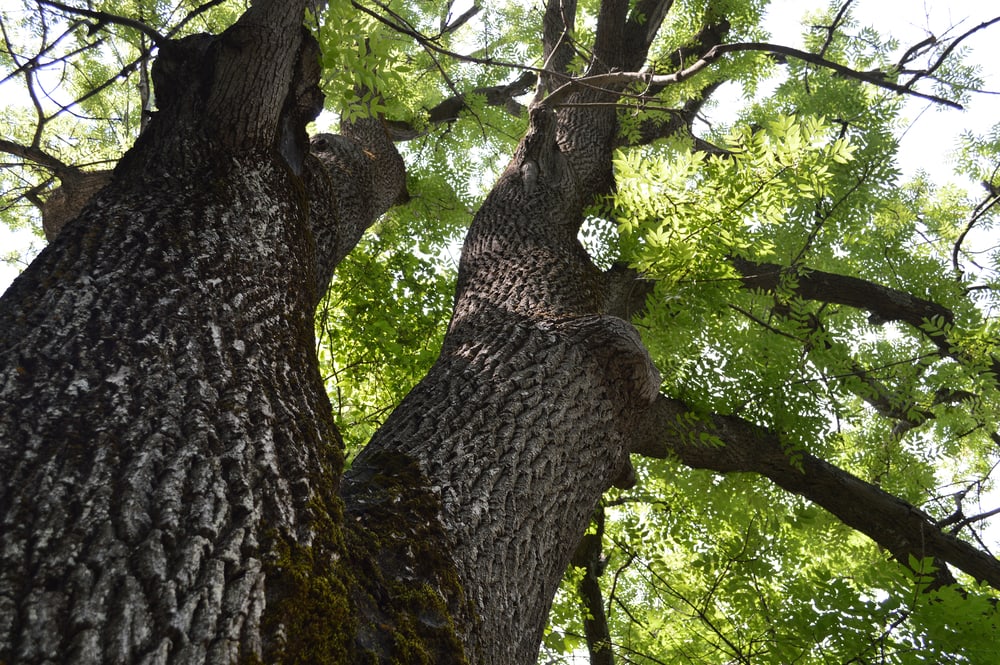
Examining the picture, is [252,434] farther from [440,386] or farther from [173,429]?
[440,386]

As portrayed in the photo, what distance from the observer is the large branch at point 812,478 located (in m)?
4.03

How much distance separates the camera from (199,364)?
1622mm

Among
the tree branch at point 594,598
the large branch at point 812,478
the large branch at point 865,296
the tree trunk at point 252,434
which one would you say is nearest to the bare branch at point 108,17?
the tree trunk at point 252,434

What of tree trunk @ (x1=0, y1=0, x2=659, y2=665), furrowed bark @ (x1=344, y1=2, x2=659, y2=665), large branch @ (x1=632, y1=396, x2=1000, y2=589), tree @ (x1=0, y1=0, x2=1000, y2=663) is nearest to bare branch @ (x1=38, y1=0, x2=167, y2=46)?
tree @ (x1=0, y1=0, x2=1000, y2=663)

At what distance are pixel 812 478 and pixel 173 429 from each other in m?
4.00

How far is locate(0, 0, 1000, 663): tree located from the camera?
128 centimetres

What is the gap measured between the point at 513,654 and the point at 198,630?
1.04 m

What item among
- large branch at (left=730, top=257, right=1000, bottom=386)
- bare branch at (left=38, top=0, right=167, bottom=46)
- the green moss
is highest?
large branch at (left=730, top=257, right=1000, bottom=386)

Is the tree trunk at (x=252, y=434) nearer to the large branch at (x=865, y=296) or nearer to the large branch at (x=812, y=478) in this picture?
the large branch at (x=812, y=478)

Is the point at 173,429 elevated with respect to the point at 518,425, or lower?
lower

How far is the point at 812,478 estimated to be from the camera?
421 centimetres

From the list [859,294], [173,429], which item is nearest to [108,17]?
[173,429]

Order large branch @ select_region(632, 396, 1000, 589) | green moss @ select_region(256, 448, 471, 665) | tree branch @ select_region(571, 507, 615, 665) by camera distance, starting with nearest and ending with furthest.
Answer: green moss @ select_region(256, 448, 471, 665) → large branch @ select_region(632, 396, 1000, 589) → tree branch @ select_region(571, 507, 615, 665)

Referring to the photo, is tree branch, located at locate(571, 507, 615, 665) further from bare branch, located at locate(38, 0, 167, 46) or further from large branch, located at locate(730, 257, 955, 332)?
bare branch, located at locate(38, 0, 167, 46)
